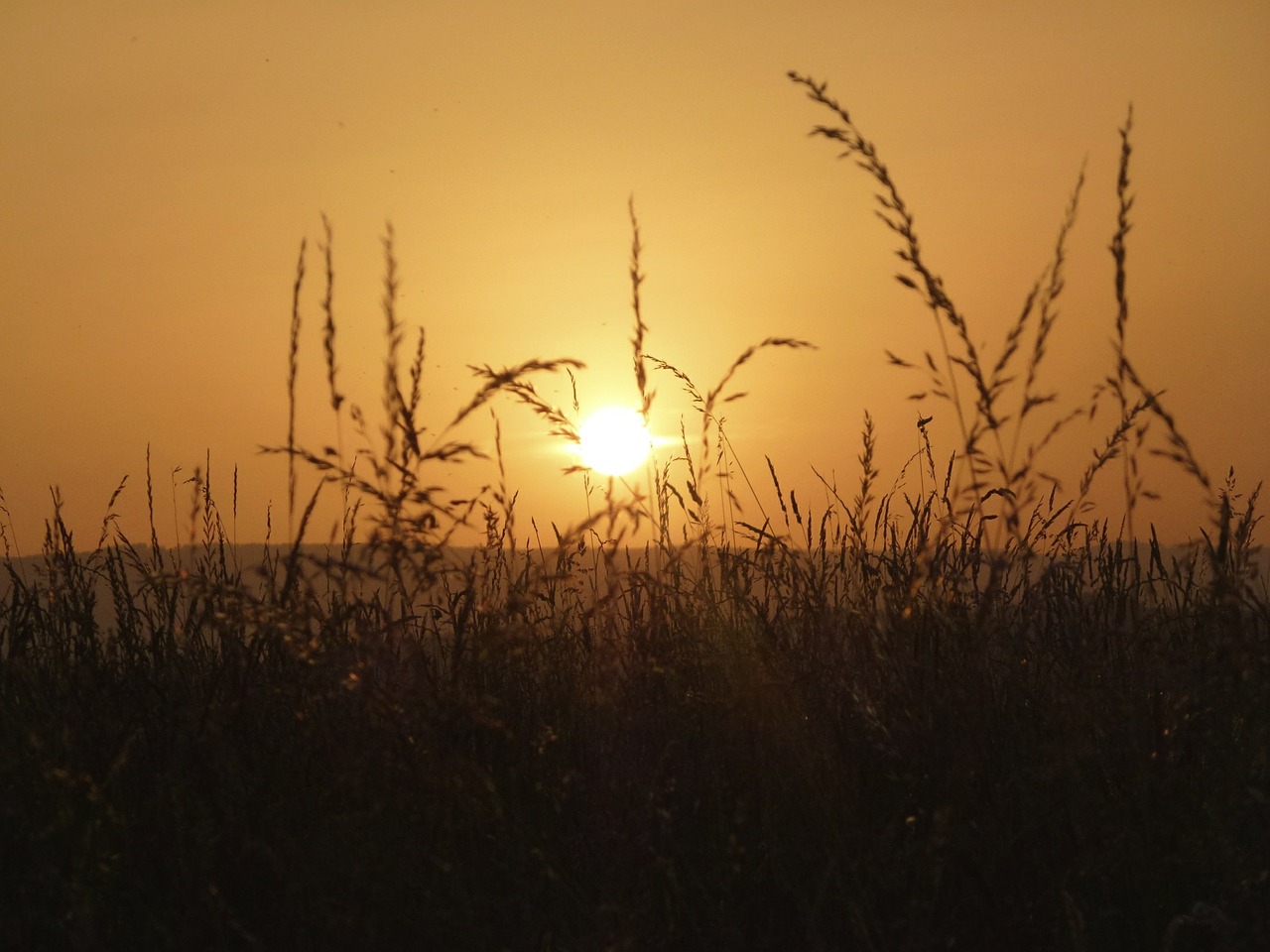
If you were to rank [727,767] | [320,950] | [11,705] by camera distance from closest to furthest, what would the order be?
[320,950]
[727,767]
[11,705]

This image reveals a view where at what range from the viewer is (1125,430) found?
216cm

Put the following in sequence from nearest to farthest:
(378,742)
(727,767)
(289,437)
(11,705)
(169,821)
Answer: (378,742) < (169,821) < (727,767) < (289,437) < (11,705)

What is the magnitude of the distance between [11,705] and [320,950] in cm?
125

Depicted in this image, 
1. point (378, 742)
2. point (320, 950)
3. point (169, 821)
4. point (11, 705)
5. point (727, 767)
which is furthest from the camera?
point (11, 705)

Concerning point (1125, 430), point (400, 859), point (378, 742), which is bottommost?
point (400, 859)

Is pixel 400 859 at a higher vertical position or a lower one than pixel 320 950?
higher

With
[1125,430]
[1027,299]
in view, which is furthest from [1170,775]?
[1027,299]

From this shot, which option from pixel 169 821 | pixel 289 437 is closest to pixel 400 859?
pixel 169 821

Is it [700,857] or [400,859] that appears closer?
[400,859]

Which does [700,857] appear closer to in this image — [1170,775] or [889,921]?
[889,921]

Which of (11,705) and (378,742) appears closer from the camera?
(378,742)

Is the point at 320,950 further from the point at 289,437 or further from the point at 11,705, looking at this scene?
the point at 11,705

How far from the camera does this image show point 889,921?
1724 millimetres

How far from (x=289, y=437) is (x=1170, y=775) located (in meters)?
1.77
